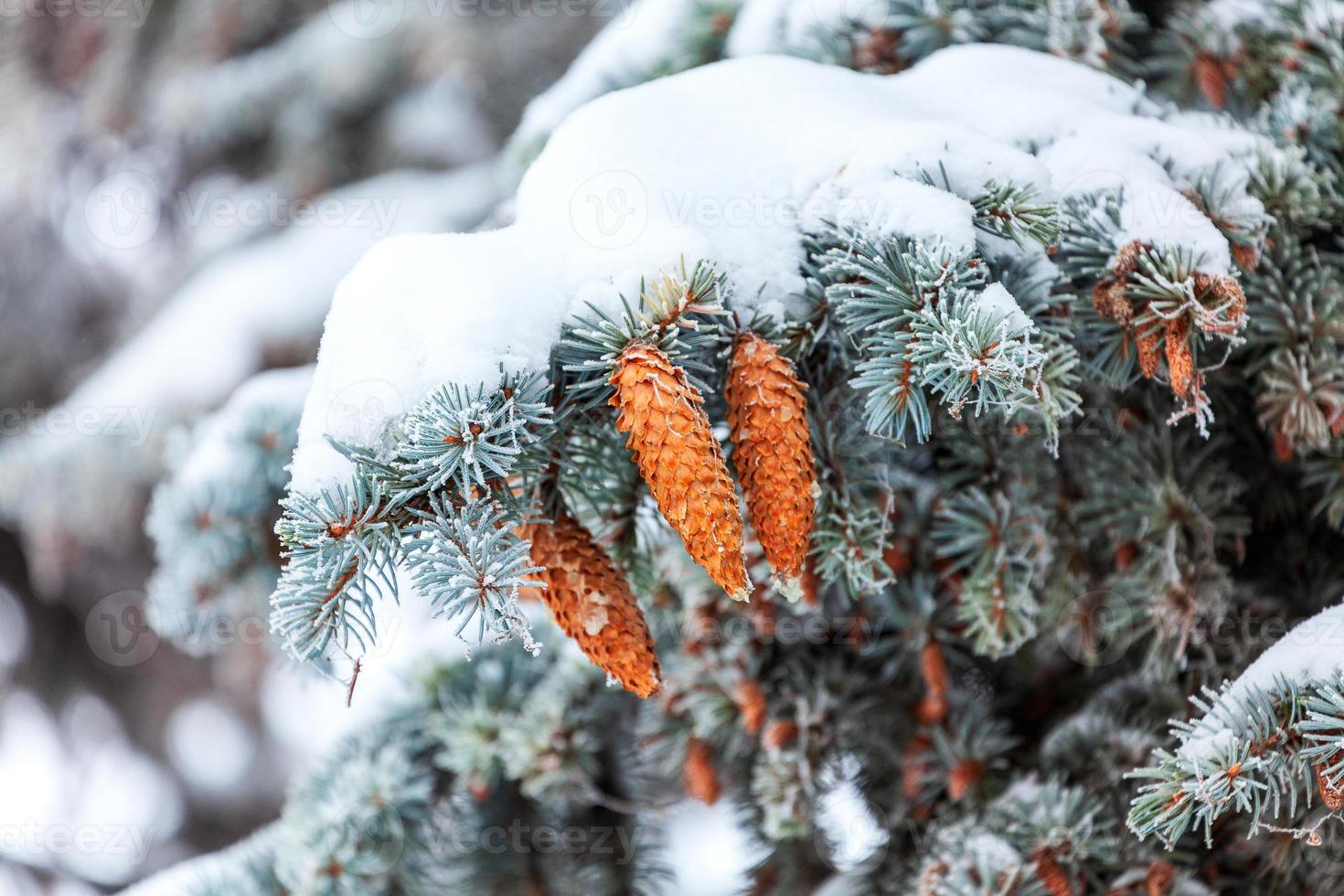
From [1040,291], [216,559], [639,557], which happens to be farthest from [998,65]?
[216,559]

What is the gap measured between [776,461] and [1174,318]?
1.24 ft

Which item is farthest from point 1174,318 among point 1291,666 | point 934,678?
point 934,678

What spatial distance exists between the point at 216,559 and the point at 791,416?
991 mm

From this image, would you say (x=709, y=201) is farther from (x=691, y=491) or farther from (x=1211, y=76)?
(x=1211, y=76)

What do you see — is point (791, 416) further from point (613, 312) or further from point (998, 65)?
point (998, 65)

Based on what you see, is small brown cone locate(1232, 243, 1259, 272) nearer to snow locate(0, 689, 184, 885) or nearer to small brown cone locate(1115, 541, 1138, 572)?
small brown cone locate(1115, 541, 1138, 572)

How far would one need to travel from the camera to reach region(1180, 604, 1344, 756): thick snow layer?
2.52ft

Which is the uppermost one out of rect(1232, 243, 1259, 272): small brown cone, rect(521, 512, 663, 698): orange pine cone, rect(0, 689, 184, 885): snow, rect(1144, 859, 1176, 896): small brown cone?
rect(1232, 243, 1259, 272): small brown cone

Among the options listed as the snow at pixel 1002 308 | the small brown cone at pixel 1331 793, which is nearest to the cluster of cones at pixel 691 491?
the snow at pixel 1002 308

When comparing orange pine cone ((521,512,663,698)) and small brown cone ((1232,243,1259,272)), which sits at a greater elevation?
small brown cone ((1232,243,1259,272))

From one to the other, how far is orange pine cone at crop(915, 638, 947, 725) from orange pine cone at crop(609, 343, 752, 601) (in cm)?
53

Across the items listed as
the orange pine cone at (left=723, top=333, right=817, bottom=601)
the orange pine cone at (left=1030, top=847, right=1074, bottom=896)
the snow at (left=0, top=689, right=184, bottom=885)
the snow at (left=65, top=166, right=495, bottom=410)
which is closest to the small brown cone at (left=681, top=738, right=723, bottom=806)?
the orange pine cone at (left=1030, top=847, right=1074, bottom=896)

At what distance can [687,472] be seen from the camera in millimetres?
702

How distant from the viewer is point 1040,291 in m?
0.88
